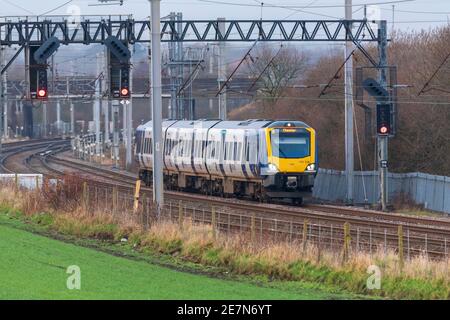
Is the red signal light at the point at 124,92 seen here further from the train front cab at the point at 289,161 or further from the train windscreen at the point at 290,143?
the train windscreen at the point at 290,143

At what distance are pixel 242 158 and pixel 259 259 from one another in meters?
21.4

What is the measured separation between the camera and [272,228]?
28281 millimetres

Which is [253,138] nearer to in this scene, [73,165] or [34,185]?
[34,185]

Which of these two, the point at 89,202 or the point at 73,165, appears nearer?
the point at 89,202

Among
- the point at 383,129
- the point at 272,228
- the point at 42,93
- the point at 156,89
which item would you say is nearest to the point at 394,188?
the point at 383,129

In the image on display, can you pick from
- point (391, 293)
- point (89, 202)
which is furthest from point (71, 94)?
point (391, 293)

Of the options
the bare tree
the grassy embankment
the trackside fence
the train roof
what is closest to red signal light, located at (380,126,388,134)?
the train roof

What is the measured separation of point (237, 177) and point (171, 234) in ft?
60.2

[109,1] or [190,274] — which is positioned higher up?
[109,1]

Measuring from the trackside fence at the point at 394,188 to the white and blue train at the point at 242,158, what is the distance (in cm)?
506

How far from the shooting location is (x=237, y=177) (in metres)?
45.6

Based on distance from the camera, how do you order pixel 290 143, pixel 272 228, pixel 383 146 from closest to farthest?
1. pixel 272 228
2. pixel 290 143
3. pixel 383 146

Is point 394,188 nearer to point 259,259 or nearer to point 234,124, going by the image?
point 234,124

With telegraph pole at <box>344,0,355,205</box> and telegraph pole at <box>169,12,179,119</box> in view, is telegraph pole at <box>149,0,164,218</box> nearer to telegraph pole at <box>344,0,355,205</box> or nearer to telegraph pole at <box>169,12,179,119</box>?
telegraph pole at <box>344,0,355,205</box>
